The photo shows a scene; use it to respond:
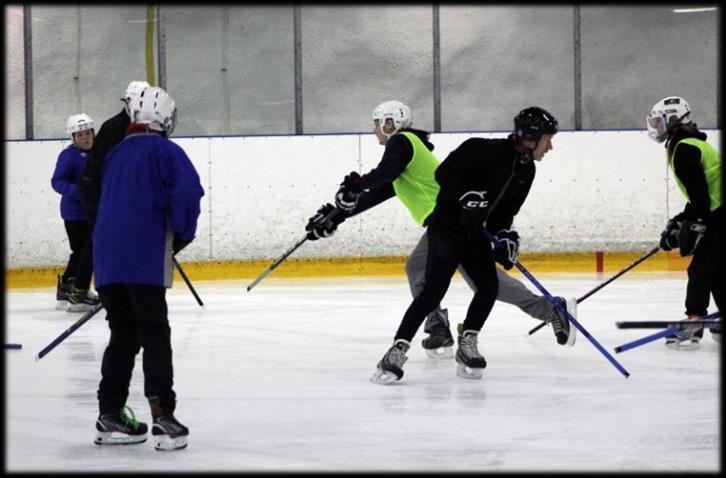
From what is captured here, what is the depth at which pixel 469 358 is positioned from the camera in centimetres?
579

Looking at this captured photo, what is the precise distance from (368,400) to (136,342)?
1.13 metres

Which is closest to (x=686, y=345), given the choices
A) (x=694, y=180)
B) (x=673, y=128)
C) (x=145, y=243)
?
(x=694, y=180)

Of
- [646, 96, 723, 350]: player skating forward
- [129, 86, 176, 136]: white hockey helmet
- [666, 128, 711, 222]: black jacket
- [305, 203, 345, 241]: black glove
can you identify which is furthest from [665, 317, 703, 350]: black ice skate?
[129, 86, 176, 136]: white hockey helmet

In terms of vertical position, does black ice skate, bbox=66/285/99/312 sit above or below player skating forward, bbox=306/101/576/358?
below

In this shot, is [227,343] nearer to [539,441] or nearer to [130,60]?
[539,441]

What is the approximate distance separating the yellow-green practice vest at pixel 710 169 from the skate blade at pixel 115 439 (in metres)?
3.16

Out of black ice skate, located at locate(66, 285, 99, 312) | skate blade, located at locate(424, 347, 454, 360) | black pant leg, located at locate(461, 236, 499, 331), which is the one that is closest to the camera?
black pant leg, located at locate(461, 236, 499, 331)

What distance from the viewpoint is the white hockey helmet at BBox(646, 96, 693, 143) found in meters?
6.59

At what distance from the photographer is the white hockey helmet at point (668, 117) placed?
6.59 metres

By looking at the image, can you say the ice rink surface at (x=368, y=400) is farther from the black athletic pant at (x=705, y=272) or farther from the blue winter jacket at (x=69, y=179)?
the blue winter jacket at (x=69, y=179)

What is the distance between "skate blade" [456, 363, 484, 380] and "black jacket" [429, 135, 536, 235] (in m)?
0.60

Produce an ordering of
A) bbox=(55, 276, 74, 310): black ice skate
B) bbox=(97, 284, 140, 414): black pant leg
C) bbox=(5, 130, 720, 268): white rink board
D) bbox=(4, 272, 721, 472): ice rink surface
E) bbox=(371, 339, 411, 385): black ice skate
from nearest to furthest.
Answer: bbox=(4, 272, 721, 472): ice rink surface → bbox=(97, 284, 140, 414): black pant leg → bbox=(371, 339, 411, 385): black ice skate → bbox=(55, 276, 74, 310): black ice skate → bbox=(5, 130, 720, 268): white rink board

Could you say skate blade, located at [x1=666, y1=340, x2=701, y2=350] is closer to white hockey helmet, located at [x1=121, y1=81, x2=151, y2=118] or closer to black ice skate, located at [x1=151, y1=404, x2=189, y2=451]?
white hockey helmet, located at [x1=121, y1=81, x2=151, y2=118]

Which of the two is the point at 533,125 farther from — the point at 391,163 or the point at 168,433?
the point at 168,433
